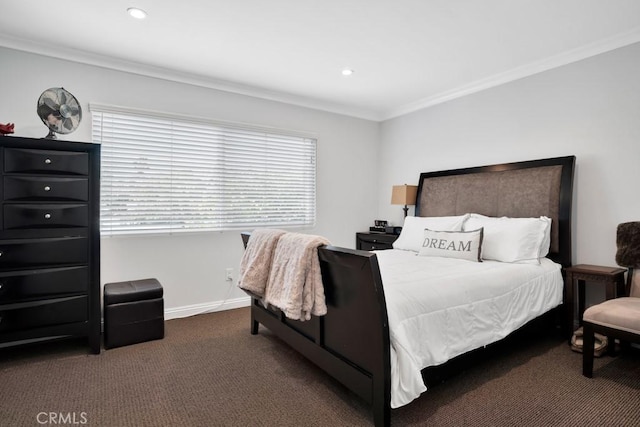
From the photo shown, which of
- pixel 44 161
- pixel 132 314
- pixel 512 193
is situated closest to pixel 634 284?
pixel 512 193

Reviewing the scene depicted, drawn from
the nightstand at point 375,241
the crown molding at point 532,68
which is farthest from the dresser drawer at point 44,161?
the crown molding at point 532,68

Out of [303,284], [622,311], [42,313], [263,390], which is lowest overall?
[263,390]

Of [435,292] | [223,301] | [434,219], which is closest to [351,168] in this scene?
[434,219]

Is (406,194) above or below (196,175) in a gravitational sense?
below

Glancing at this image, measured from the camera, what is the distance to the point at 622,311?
2.15m

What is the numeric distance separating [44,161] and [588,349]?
3.98m

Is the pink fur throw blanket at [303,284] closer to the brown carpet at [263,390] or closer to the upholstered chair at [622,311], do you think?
the brown carpet at [263,390]

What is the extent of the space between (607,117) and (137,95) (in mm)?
4224

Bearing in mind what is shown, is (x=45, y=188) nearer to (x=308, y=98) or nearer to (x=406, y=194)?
(x=308, y=98)

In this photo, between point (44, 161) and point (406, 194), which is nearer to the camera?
point (44, 161)

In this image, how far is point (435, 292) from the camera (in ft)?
6.49

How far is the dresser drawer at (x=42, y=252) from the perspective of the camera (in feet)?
7.88

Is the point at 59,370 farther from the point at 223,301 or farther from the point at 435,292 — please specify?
the point at 435,292

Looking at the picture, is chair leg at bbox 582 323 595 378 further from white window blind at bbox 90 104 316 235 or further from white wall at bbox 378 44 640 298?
white window blind at bbox 90 104 316 235
